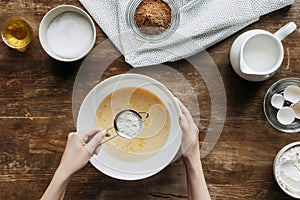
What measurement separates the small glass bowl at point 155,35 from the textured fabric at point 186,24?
0.01m

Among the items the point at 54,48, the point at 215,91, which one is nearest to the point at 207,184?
the point at 215,91

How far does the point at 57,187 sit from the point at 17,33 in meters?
0.35

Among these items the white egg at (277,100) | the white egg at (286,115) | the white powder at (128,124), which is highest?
the white powder at (128,124)

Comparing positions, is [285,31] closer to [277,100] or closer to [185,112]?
[277,100]

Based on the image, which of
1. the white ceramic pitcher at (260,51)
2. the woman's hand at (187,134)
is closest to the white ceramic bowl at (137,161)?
the woman's hand at (187,134)

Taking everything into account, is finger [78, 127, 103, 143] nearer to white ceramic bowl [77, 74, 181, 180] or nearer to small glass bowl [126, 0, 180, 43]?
white ceramic bowl [77, 74, 181, 180]

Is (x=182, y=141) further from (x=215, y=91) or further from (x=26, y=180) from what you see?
(x=26, y=180)

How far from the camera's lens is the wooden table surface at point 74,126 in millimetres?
1280

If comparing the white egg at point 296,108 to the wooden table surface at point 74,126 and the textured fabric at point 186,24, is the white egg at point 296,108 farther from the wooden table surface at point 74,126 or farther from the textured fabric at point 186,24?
the textured fabric at point 186,24

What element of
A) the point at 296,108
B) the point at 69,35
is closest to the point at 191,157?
the point at 296,108

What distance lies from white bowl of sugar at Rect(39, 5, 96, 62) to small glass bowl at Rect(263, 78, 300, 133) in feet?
1.32

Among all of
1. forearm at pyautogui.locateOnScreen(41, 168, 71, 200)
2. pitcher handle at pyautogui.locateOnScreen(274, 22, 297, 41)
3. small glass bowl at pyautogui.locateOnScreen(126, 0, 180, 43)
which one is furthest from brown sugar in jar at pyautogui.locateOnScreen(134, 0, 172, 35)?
forearm at pyautogui.locateOnScreen(41, 168, 71, 200)

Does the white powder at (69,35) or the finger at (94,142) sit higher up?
the white powder at (69,35)

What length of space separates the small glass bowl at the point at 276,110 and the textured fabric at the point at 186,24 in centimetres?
16
